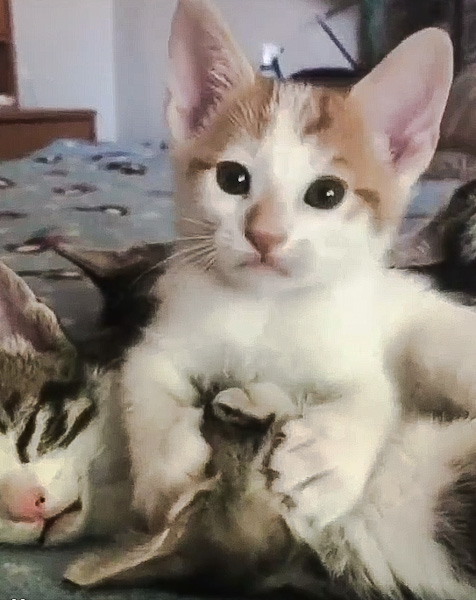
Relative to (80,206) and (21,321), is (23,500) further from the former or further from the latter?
(80,206)

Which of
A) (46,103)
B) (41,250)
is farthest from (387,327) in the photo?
(46,103)

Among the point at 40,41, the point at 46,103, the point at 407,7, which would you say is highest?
the point at 407,7

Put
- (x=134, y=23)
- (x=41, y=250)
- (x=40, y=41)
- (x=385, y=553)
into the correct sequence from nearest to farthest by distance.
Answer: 1. (x=385, y=553)
2. (x=41, y=250)
3. (x=134, y=23)
4. (x=40, y=41)

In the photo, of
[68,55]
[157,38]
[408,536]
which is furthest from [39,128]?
[408,536]

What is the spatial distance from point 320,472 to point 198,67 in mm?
204

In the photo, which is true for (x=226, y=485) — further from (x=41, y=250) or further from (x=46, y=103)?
(x=46, y=103)

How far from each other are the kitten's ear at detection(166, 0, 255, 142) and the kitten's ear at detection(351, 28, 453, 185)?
62 mm

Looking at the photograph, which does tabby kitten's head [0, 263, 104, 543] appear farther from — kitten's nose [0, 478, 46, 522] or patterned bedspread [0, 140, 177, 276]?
patterned bedspread [0, 140, 177, 276]

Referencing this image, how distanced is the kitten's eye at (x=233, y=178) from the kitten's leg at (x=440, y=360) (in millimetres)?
96

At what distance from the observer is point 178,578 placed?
1.17ft

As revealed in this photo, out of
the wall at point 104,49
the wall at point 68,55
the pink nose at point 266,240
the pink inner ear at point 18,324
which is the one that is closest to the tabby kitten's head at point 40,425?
the pink inner ear at point 18,324

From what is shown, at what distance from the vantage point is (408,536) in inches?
13.2

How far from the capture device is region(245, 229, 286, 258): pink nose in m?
0.36

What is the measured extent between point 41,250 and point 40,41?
2.04 meters
